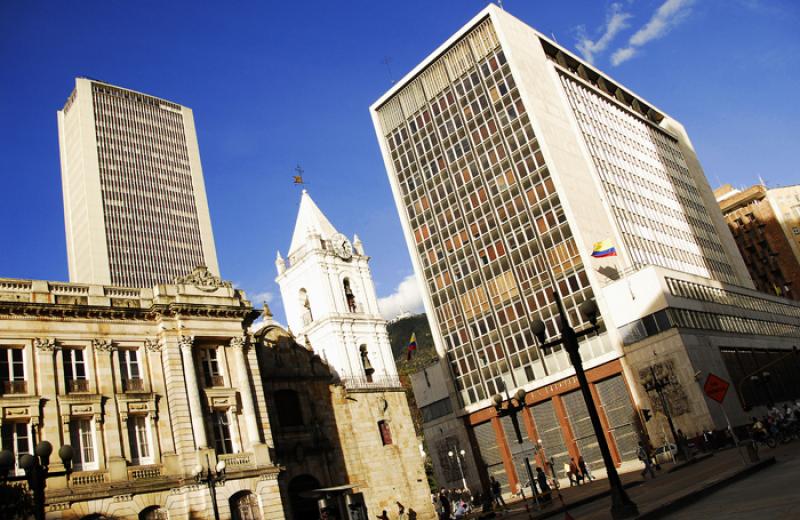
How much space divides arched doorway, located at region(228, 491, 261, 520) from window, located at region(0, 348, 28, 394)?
37.5 ft

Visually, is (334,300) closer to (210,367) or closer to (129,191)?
(210,367)

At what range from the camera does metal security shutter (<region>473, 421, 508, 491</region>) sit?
221 feet

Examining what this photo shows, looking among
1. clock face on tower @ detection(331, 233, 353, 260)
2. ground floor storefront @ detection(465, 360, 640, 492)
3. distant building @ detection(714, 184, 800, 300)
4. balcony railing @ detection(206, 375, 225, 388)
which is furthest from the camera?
distant building @ detection(714, 184, 800, 300)

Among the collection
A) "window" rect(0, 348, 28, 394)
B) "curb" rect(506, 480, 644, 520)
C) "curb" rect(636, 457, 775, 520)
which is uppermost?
"window" rect(0, 348, 28, 394)

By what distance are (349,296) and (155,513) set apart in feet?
95.3

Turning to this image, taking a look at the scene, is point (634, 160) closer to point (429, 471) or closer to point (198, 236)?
point (429, 471)

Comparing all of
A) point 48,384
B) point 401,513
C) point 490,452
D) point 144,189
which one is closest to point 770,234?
point 490,452

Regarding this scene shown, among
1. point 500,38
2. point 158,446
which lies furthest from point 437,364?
point 158,446

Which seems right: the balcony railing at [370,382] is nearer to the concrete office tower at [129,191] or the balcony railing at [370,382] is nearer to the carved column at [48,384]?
the carved column at [48,384]

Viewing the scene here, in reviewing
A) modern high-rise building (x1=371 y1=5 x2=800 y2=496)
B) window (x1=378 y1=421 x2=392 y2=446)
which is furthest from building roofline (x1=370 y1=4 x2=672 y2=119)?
window (x1=378 y1=421 x2=392 y2=446)

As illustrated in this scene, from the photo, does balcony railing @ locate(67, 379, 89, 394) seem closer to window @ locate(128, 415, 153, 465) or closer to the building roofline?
window @ locate(128, 415, 153, 465)

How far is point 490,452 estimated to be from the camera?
6850 centimetres

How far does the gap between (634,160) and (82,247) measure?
97239 mm

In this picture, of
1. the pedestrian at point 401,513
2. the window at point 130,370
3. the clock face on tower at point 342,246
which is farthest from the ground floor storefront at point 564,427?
the window at point 130,370
